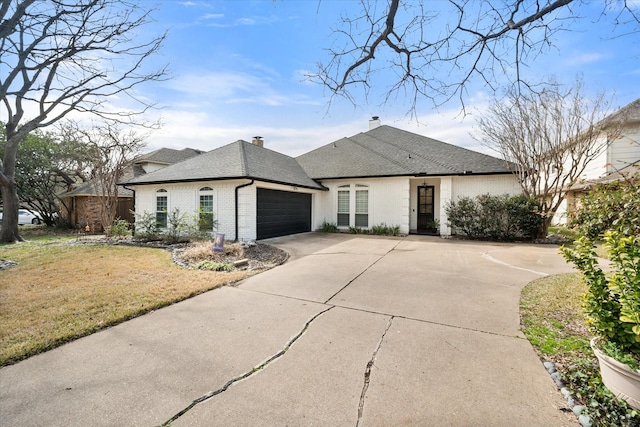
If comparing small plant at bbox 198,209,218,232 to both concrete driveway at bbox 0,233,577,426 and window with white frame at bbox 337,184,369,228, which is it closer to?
concrete driveway at bbox 0,233,577,426

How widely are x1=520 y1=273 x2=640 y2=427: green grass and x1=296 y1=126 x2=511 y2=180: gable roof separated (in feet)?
30.7

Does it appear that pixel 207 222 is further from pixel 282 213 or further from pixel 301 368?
pixel 301 368

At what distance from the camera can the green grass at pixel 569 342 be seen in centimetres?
221

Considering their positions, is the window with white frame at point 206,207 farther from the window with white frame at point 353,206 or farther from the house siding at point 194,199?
the window with white frame at point 353,206

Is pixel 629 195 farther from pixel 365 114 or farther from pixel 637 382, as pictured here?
pixel 365 114

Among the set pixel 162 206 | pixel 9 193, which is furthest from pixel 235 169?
pixel 9 193

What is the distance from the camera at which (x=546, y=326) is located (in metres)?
3.83

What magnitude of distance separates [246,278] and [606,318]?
578 centimetres

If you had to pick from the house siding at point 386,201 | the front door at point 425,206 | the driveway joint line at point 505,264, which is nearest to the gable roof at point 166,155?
the house siding at point 386,201

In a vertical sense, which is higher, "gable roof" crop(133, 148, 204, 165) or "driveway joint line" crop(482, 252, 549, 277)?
"gable roof" crop(133, 148, 204, 165)

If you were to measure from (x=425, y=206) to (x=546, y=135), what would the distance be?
625 centimetres

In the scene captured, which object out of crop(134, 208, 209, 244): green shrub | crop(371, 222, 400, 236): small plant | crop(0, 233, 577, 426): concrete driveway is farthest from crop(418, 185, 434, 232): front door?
crop(134, 208, 209, 244): green shrub

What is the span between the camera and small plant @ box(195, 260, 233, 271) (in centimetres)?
706

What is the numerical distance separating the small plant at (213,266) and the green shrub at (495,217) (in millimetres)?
10644
